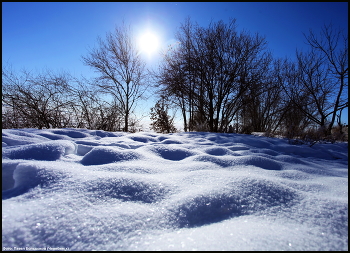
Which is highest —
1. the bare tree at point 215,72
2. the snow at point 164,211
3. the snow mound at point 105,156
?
the bare tree at point 215,72

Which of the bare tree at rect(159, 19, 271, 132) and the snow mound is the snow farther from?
the bare tree at rect(159, 19, 271, 132)

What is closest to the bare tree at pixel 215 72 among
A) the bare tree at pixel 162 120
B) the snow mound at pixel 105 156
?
the bare tree at pixel 162 120

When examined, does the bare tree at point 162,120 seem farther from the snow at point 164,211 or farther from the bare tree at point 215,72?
the snow at point 164,211

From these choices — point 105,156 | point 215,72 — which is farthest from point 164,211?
point 215,72

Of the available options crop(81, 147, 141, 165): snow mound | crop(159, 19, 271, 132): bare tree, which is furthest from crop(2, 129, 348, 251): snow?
crop(159, 19, 271, 132): bare tree

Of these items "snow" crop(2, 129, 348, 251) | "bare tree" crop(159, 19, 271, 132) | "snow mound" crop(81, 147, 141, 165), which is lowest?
"snow" crop(2, 129, 348, 251)

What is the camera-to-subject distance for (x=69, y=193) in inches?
25.7

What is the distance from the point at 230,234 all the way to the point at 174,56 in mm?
7264

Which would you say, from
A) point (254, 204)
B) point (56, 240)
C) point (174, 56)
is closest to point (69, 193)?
point (56, 240)

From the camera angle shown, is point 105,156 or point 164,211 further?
point 105,156

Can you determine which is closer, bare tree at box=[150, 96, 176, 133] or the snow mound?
the snow mound

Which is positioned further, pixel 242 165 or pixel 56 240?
pixel 242 165

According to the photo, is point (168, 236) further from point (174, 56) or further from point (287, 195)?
point (174, 56)

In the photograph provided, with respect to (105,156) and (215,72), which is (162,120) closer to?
(215,72)
